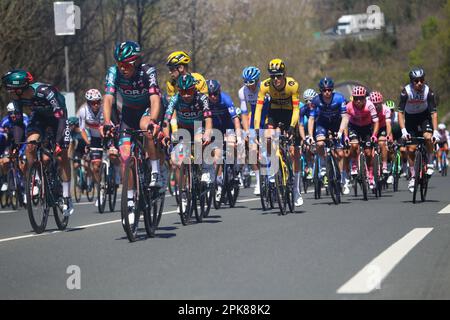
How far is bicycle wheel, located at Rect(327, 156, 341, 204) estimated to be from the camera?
680 inches

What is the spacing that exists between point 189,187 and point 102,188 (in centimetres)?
482

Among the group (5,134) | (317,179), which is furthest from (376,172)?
(5,134)

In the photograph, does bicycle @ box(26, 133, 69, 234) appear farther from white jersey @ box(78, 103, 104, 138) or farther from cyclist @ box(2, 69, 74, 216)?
white jersey @ box(78, 103, 104, 138)

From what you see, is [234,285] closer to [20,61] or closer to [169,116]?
[169,116]

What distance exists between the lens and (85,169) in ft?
78.9

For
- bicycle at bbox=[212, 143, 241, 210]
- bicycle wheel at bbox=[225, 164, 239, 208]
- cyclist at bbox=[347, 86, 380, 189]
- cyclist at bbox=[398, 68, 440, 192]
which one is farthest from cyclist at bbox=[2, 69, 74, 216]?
cyclist at bbox=[347, 86, 380, 189]

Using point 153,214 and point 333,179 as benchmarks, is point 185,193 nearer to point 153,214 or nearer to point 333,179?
point 153,214

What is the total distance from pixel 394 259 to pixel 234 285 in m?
1.91

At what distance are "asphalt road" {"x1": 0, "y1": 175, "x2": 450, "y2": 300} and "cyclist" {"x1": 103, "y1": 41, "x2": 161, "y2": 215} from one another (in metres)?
1.01

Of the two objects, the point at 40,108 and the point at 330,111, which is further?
the point at 330,111

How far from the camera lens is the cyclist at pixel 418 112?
17266mm

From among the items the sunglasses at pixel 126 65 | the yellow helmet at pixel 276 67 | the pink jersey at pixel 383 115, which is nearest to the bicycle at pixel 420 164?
the yellow helmet at pixel 276 67

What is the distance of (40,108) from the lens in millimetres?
13602
